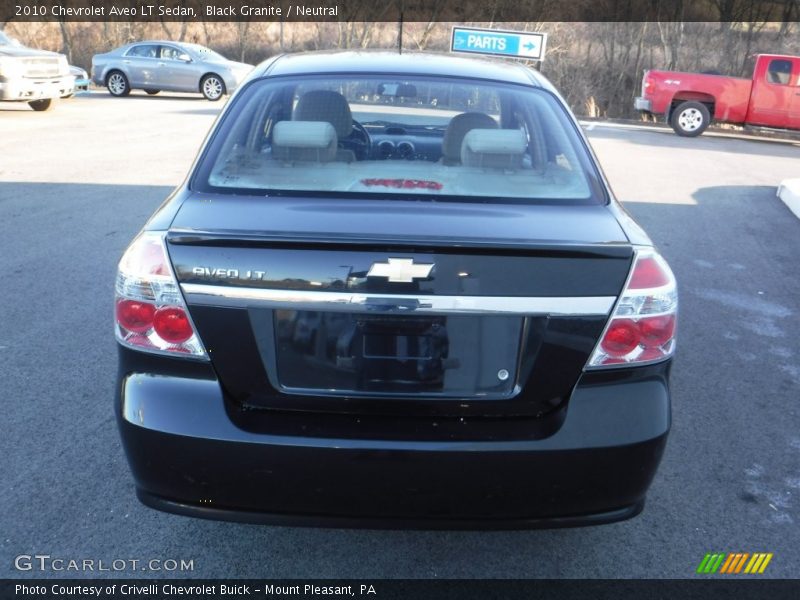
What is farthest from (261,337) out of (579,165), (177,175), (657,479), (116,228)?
(177,175)

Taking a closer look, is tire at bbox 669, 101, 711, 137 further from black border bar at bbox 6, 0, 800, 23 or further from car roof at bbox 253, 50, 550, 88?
car roof at bbox 253, 50, 550, 88

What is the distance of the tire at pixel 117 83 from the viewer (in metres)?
22.8

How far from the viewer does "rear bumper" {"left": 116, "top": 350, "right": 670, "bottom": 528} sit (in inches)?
86.4

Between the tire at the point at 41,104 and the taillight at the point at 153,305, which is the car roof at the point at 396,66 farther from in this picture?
the tire at the point at 41,104

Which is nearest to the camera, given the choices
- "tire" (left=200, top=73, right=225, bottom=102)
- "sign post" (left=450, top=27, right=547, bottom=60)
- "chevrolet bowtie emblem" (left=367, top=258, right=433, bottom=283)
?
"chevrolet bowtie emblem" (left=367, top=258, right=433, bottom=283)

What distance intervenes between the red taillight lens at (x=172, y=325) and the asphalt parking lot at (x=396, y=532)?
0.90m

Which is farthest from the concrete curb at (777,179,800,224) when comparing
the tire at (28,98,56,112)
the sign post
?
the tire at (28,98,56,112)

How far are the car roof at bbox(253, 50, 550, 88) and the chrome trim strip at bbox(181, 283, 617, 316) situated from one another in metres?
1.43

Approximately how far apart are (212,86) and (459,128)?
2027 cm

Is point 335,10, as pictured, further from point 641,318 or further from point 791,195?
point 641,318

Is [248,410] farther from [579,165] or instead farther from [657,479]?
[657,479]

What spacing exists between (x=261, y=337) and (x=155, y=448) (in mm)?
456

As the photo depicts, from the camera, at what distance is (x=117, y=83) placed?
75.2 feet

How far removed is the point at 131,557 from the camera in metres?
Result: 2.68
